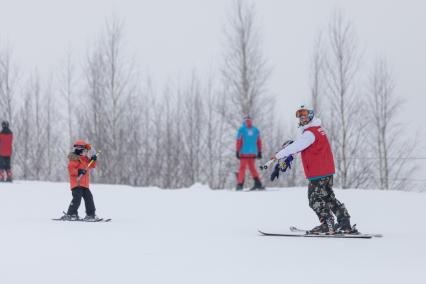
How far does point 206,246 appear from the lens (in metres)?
7.42

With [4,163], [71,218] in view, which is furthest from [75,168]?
[4,163]

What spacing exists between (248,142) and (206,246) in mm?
10186

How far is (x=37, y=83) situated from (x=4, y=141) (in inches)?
1010

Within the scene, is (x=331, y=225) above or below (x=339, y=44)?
below

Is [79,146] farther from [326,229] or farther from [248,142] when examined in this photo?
[248,142]

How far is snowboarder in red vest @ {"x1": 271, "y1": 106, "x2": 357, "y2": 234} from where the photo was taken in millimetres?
8438

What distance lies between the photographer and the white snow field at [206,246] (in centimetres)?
552

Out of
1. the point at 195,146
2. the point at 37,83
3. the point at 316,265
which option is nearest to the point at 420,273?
the point at 316,265

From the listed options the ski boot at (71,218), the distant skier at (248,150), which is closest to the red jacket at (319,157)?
the ski boot at (71,218)

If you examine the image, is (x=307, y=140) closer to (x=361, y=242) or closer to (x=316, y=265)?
(x=361, y=242)

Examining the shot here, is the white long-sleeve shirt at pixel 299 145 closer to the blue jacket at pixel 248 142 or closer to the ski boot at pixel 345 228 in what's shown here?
the ski boot at pixel 345 228

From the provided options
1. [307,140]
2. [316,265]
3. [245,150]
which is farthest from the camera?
[245,150]

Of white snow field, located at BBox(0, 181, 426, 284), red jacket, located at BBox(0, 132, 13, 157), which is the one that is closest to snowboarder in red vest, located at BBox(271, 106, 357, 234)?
white snow field, located at BBox(0, 181, 426, 284)

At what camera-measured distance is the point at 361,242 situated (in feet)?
25.8
